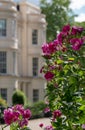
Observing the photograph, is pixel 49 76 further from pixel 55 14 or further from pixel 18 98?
pixel 55 14

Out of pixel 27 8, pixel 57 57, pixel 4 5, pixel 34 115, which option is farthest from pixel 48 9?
pixel 57 57

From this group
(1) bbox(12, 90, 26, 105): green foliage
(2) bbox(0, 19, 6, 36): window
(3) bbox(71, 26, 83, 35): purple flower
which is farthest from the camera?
(2) bbox(0, 19, 6, 36): window

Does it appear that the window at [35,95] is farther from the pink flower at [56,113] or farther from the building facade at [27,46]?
the pink flower at [56,113]

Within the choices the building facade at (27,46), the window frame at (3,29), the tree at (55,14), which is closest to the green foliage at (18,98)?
the building facade at (27,46)

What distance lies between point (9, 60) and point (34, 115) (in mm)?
8974

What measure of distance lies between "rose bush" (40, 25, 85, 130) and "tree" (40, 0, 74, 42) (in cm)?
4830

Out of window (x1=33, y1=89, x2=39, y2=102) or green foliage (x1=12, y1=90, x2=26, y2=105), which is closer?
green foliage (x1=12, y1=90, x2=26, y2=105)

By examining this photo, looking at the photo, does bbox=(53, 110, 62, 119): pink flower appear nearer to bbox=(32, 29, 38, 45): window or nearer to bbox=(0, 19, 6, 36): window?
bbox=(0, 19, 6, 36): window

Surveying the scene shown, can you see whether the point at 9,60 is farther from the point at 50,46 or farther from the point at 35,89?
the point at 50,46

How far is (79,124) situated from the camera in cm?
585

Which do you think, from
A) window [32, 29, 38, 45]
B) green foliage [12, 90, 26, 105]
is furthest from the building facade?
green foliage [12, 90, 26, 105]

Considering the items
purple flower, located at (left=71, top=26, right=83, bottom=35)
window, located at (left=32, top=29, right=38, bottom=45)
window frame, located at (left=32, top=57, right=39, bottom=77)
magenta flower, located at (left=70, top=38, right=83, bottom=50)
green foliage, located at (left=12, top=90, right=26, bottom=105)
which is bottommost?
green foliage, located at (left=12, top=90, right=26, bottom=105)

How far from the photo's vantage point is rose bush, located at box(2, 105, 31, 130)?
251 inches

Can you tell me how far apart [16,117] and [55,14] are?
167ft
